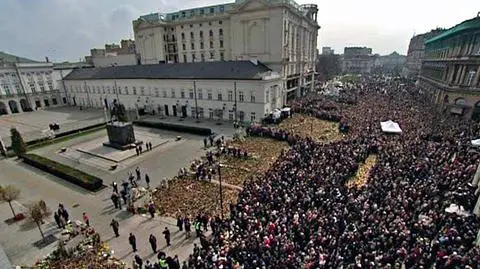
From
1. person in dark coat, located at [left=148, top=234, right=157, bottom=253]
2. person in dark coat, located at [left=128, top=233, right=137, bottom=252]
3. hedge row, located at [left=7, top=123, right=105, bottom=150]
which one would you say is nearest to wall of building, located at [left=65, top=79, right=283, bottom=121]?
hedge row, located at [left=7, top=123, right=105, bottom=150]

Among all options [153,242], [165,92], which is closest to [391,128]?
[153,242]

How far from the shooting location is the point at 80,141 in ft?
112

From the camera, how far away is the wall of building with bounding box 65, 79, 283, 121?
38375 mm

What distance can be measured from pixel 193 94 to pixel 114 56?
4137 cm

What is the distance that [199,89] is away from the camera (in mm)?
42688

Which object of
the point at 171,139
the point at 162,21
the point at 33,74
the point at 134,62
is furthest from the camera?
the point at 134,62

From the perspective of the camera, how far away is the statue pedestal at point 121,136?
95.7 ft

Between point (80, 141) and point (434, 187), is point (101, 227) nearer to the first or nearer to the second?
point (434, 187)

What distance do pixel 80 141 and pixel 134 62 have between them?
4179 cm

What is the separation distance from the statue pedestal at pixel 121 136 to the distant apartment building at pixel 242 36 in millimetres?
27343

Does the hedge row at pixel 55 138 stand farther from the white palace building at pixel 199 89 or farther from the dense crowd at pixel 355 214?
the dense crowd at pixel 355 214

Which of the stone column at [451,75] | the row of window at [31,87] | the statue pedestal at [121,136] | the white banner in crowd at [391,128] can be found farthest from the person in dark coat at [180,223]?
the row of window at [31,87]

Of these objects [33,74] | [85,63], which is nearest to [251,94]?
[33,74]

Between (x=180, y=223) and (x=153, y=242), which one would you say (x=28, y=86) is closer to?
(x=180, y=223)
